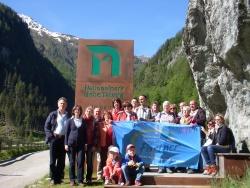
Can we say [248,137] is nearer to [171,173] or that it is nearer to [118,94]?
[171,173]

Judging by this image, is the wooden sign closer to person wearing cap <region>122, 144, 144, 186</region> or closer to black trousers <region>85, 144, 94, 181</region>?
black trousers <region>85, 144, 94, 181</region>

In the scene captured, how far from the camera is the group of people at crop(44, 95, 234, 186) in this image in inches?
420

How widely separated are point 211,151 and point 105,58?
17.4ft

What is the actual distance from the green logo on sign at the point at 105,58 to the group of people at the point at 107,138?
2944 millimetres

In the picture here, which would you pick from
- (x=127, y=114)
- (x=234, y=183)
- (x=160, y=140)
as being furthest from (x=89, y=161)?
(x=234, y=183)

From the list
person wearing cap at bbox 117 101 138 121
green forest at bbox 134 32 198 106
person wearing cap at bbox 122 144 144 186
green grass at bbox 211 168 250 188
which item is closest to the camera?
green grass at bbox 211 168 250 188

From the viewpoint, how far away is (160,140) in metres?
12.3

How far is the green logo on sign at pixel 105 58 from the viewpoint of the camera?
50.0 ft

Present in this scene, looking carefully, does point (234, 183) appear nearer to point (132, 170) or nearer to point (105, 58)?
point (132, 170)

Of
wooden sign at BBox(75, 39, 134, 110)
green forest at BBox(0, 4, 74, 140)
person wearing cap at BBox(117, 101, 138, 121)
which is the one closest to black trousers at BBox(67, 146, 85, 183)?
person wearing cap at BBox(117, 101, 138, 121)

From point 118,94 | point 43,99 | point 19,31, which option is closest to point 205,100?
point 118,94

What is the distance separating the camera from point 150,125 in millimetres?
12227

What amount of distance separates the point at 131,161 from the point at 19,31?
189 m

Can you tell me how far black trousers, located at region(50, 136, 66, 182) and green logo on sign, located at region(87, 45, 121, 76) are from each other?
4132 millimetres
